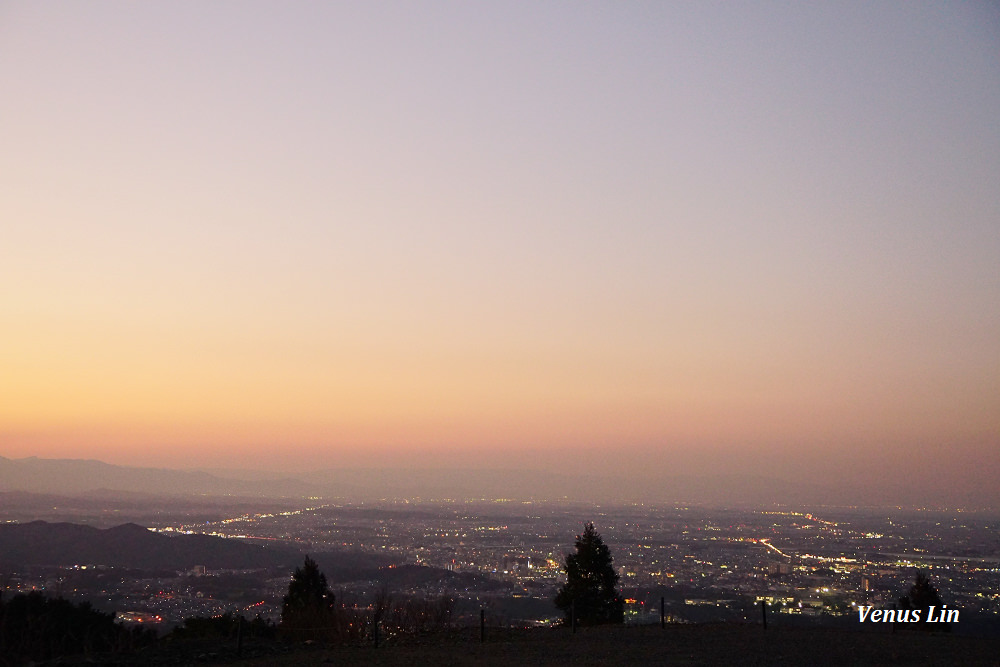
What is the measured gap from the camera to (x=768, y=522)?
119938mm

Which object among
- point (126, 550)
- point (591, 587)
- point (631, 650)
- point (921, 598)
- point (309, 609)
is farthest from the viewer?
point (126, 550)

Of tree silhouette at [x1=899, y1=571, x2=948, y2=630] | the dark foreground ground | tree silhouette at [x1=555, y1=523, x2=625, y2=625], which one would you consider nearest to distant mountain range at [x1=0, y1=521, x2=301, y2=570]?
tree silhouette at [x1=555, y1=523, x2=625, y2=625]

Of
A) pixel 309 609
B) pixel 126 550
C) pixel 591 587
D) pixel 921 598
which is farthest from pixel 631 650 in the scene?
pixel 126 550

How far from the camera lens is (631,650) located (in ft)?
48.5

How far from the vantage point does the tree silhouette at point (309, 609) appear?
1733cm

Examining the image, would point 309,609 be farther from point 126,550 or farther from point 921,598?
point 126,550

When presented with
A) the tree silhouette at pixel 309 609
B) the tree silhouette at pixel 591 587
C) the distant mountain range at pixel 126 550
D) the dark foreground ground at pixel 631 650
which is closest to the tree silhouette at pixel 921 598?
the dark foreground ground at pixel 631 650

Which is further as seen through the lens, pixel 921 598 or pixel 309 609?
pixel 921 598

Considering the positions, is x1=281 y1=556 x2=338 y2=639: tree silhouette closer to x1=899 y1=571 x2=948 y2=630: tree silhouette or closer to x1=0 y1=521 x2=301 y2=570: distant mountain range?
x1=899 y1=571 x2=948 y2=630: tree silhouette

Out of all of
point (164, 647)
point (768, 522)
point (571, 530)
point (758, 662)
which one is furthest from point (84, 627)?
point (768, 522)

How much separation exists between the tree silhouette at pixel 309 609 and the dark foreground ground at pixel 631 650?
141cm

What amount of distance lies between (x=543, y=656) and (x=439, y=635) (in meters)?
3.35

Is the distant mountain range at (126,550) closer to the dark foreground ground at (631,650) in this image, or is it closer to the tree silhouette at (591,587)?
the tree silhouette at (591,587)

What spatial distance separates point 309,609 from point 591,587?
27.5ft
